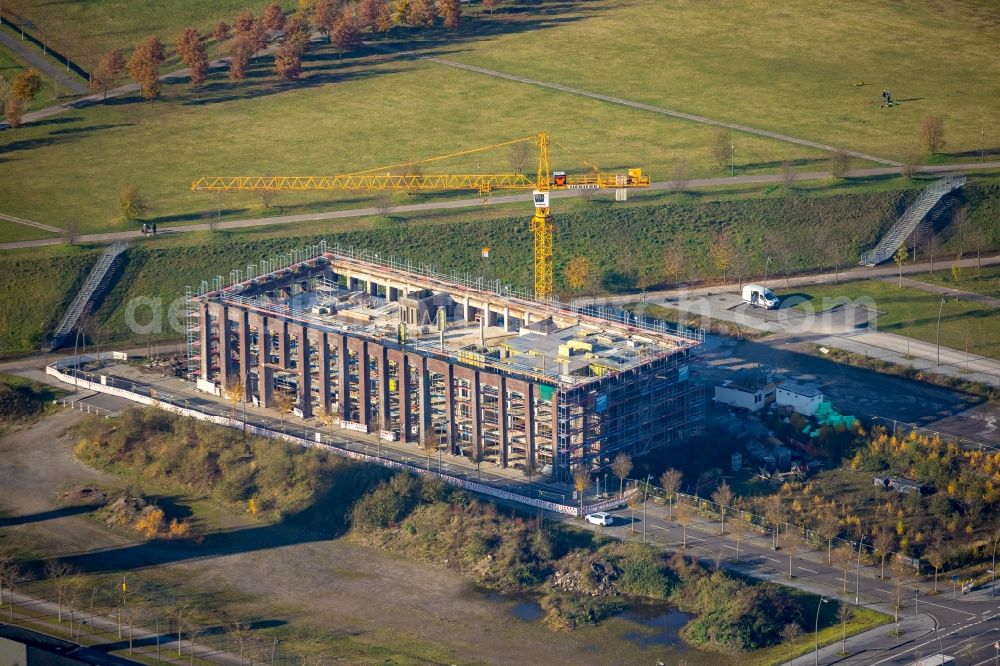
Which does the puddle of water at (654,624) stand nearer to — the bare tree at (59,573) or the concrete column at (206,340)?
the bare tree at (59,573)

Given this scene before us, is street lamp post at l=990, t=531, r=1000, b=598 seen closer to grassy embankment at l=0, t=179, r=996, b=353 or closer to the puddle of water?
the puddle of water

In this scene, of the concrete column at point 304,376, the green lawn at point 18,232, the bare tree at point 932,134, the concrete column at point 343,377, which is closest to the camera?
the concrete column at point 343,377

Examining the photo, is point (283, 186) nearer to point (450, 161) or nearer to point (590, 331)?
point (450, 161)

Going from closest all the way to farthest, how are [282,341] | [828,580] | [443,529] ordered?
[828,580], [443,529], [282,341]

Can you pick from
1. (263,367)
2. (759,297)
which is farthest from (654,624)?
(759,297)

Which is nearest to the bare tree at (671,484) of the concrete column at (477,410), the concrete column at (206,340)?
the concrete column at (477,410)

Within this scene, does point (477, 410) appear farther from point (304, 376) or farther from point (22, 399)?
point (22, 399)
